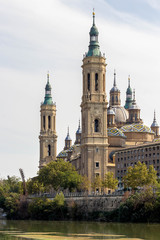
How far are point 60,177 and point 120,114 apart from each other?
60.1 metres

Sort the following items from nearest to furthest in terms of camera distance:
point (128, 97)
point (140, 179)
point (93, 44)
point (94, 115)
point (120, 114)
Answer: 1. point (140, 179)
2. point (94, 115)
3. point (93, 44)
4. point (120, 114)
5. point (128, 97)

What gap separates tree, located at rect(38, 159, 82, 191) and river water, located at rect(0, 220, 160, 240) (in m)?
33.0

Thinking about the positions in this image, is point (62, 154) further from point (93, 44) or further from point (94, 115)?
point (93, 44)

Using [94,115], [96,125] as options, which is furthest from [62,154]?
[94,115]

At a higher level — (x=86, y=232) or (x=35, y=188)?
(x=35, y=188)

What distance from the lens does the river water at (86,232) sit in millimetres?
69625

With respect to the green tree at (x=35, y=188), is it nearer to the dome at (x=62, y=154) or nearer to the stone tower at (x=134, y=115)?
the stone tower at (x=134, y=115)

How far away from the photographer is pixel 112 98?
7274 inches

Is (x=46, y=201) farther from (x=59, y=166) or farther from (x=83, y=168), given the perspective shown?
(x=83, y=168)

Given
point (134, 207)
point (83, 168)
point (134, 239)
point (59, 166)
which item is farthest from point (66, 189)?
point (134, 239)

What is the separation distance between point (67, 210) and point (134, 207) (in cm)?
1658

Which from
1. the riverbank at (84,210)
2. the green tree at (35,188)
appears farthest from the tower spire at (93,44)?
the riverbank at (84,210)

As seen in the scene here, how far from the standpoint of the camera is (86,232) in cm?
7594

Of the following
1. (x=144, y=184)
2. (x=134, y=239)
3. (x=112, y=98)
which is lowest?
(x=134, y=239)
